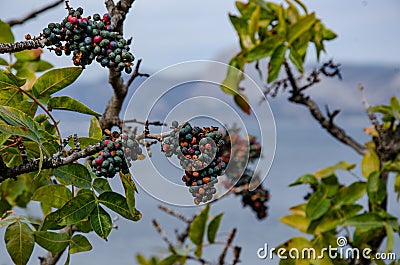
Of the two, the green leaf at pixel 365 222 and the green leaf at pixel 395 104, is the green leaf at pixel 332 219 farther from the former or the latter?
the green leaf at pixel 395 104

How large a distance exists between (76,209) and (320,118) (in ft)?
4.12

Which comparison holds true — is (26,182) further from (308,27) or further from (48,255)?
(308,27)

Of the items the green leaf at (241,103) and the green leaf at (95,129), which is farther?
the green leaf at (241,103)

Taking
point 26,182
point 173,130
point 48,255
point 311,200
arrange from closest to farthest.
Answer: point 173,130 < point 48,255 < point 26,182 < point 311,200

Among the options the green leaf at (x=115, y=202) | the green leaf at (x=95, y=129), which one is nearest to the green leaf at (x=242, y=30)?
the green leaf at (x=95, y=129)

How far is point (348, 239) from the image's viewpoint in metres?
1.75

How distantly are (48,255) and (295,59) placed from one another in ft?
2.39

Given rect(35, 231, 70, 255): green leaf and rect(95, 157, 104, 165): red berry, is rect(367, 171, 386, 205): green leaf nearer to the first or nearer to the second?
rect(35, 231, 70, 255): green leaf

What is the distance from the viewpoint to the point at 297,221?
1.75 m

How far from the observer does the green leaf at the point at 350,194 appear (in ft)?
5.71

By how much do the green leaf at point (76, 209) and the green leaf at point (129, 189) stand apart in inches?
3.4

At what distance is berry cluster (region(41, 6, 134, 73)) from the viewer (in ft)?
2.29

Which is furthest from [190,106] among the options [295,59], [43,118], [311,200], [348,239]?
[348,239]

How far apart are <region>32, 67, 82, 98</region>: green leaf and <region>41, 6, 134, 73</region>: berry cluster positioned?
0.07 meters
